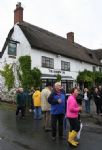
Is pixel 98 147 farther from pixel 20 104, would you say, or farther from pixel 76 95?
pixel 20 104

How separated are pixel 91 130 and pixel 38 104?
336cm

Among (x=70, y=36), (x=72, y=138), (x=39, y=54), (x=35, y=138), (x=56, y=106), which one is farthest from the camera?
(x=70, y=36)

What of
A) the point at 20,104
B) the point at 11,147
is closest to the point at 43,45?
the point at 20,104

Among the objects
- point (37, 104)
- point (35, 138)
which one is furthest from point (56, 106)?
point (37, 104)

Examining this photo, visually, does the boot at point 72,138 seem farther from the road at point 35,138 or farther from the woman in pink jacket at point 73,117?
the road at point 35,138

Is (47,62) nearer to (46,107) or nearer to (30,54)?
(30,54)

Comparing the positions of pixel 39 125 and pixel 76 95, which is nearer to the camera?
pixel 76 95

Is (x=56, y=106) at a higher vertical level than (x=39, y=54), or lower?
lower

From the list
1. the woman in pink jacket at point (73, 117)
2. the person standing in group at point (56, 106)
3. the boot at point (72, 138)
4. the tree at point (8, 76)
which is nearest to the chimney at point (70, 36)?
the tree at point (8, 76)

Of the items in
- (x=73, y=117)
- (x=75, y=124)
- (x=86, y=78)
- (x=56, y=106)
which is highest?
(x=86, y=78)

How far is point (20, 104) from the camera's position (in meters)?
12.8

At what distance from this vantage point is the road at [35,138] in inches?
281

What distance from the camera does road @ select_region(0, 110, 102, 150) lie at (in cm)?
714

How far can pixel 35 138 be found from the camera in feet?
27.0
